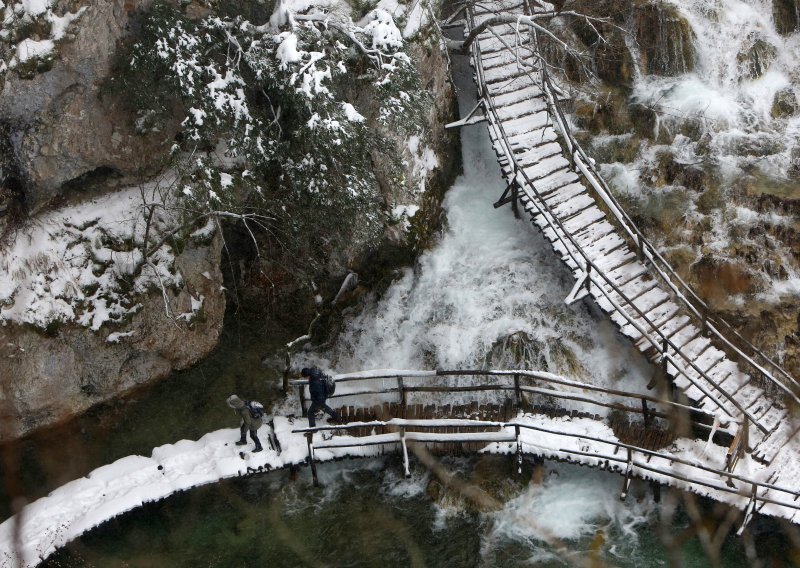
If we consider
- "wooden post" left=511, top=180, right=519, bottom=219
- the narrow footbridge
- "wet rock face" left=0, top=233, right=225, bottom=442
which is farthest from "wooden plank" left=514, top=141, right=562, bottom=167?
"wet rock face" left=0, top=233, right=225, bottom=442

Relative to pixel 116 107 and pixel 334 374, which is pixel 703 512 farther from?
pixel 116 107

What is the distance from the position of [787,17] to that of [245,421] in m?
16.3

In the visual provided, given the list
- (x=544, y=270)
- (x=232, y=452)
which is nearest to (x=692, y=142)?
(x=544, y=270)

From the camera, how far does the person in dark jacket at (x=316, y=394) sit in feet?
43.4

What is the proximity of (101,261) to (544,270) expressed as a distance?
941cm

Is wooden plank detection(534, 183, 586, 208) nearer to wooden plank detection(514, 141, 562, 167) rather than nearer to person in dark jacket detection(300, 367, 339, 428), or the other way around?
wooden plank detection(514, 141, 562, 167)

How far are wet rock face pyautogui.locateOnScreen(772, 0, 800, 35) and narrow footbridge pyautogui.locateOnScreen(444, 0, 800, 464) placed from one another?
5824mm

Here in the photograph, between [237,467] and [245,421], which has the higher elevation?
[245,421]

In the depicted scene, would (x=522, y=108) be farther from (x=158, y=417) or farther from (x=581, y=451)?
(x=158, y=417)

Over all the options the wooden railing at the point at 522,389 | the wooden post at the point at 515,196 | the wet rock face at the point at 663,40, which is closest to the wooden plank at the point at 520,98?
the wooden post at the point at 515,196

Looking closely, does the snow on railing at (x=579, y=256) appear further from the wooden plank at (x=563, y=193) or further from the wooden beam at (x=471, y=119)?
the wooden plank at (x=563, y=193)

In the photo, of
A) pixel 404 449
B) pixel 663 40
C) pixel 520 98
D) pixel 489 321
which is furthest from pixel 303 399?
pixel 663 40

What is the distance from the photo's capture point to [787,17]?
703 inches

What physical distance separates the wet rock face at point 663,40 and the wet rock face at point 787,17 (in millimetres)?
2295
